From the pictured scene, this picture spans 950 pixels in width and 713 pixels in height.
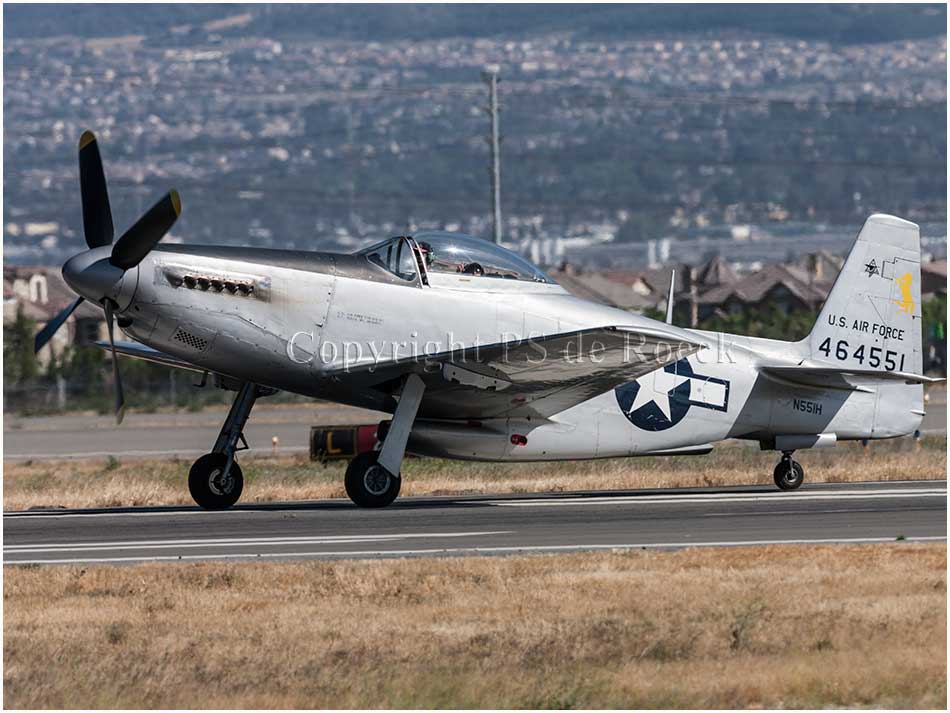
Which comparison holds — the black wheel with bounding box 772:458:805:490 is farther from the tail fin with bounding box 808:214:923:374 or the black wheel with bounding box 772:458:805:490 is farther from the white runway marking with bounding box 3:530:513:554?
the white runway marking with bounding box 3:530:513:554

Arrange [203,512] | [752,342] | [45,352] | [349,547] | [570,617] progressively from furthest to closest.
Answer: [45,352]
[752,342]
[203,512]
[349,547]
[570,617]

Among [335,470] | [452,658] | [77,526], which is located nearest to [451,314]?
[77,526]

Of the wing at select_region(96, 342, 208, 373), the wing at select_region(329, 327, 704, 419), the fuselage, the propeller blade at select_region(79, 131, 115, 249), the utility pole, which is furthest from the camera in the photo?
the utility pole

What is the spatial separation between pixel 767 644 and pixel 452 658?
219 cm

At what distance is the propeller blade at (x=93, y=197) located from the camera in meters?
18.0

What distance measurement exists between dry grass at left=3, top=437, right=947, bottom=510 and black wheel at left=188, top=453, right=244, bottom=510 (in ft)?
7.25

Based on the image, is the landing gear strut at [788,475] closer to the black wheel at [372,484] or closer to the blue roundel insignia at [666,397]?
the blue roundel insignia at [666,397]

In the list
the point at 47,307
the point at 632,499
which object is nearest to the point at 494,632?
the point at 632,499

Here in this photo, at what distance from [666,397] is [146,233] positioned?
268 inches

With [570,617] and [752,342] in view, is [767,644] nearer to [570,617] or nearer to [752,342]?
[570,617]

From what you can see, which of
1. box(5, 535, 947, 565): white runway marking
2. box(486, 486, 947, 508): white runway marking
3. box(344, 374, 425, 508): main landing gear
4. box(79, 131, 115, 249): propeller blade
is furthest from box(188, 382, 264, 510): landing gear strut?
box(5, 535, 947, 565): white runway marking

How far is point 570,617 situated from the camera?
39.3ft

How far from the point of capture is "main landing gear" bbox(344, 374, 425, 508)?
719 inches

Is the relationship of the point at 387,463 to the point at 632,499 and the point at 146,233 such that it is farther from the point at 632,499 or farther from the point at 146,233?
the point at 146,233
